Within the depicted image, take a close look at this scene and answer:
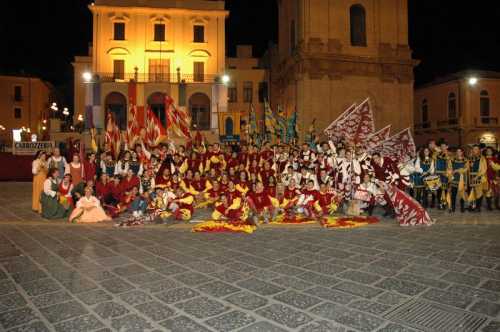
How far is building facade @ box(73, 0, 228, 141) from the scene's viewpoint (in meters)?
34.8

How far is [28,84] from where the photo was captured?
55.4 meters

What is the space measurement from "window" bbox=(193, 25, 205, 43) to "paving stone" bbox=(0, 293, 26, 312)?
36759 millimetres

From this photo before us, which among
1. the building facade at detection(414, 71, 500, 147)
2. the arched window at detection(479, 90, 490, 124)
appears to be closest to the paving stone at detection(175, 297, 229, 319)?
the building facade at detection(414, 71, 500, 147)

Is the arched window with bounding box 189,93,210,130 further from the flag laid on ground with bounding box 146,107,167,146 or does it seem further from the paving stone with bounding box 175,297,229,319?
the paving stone with bounding box 175,297,229,319

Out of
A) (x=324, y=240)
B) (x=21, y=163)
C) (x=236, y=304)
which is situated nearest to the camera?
(x=236, y=304)

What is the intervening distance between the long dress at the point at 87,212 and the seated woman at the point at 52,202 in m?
0.70

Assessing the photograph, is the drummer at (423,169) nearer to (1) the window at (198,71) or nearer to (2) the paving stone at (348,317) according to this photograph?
(2) the paving stone at (348,317)

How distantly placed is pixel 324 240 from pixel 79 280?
15.1ft

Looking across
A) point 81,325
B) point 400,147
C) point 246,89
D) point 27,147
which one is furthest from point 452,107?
point 81,325

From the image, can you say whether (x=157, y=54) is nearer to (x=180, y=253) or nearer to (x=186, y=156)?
(x=186, y=156)

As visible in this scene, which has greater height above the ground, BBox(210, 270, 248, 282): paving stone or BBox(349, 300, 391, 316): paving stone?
BBox(210, 270, 248, 282): paving stone

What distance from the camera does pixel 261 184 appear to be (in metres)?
9.95

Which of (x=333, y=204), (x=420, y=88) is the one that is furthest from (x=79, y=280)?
(x=420, y=88)

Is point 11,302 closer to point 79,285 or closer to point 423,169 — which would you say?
point 79,285
